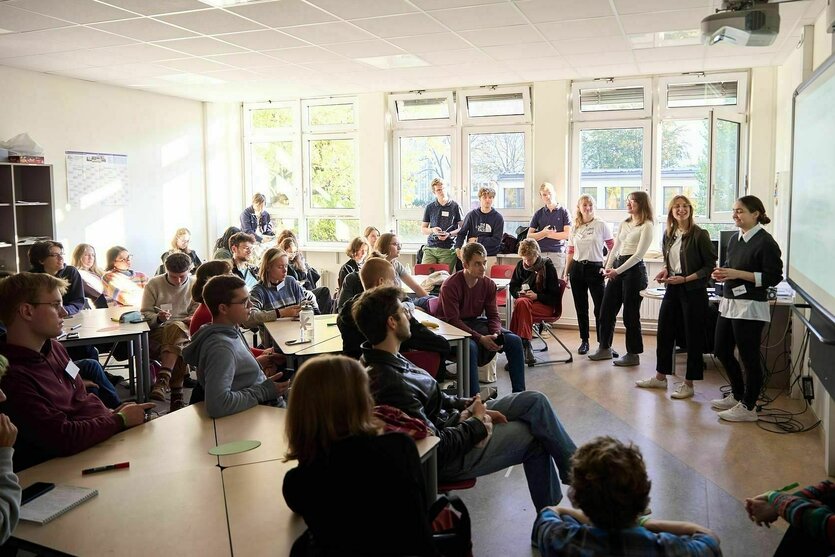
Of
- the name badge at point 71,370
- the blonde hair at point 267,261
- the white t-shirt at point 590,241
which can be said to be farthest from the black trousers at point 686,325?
the name badge at point 71,370

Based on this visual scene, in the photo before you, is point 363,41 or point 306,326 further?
point 363,41

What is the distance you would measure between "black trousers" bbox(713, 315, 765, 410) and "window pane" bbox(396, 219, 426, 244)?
5.27 meters

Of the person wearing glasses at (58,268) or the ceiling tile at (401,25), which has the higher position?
the ceiling tile at (401,25)

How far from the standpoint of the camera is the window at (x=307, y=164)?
10094 mm

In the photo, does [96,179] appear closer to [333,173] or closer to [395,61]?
[333,173]

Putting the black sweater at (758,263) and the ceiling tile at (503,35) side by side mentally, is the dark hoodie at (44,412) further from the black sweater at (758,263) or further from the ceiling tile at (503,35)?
the ceiling tile at (503,35)

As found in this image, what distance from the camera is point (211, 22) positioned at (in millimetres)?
5578

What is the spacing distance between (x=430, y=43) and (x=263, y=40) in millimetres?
1522

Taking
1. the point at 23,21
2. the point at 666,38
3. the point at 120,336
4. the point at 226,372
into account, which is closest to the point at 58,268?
the point at 120,336

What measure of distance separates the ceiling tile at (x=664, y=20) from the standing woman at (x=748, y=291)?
5.17 ft

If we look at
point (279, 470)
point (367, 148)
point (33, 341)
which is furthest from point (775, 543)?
point (367, 148)

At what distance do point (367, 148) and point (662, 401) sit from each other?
18.9 feet

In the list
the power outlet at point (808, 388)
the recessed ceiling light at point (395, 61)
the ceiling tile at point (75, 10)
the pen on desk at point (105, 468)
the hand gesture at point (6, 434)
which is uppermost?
the recessed ceiling light at point (395, 61)

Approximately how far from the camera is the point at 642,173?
8570 mm
